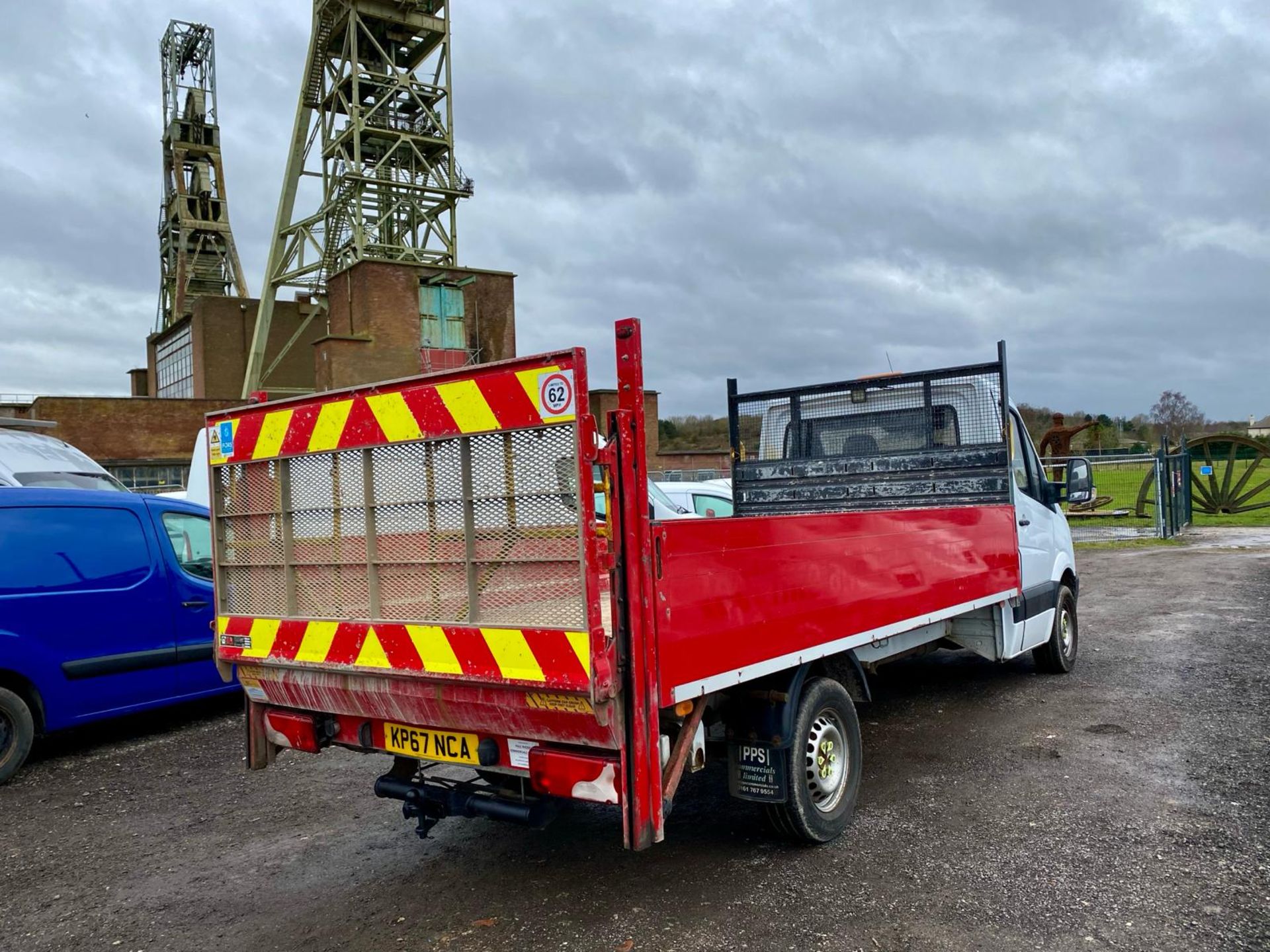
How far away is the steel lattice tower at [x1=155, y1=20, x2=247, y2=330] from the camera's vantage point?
47.8m

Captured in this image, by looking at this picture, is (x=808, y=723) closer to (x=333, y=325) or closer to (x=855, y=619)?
(x=855, y=619)

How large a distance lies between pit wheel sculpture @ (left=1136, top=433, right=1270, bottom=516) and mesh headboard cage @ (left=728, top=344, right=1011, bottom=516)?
21.3 m

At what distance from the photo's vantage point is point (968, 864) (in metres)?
4.09

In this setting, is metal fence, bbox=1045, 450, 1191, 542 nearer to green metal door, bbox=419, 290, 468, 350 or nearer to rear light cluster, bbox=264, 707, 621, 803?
rear light cluster, bbox=264, 707, 621, 803

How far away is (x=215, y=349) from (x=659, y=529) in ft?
141

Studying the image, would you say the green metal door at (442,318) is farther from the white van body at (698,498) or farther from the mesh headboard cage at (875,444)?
the mesh headboard cage at (875,444)

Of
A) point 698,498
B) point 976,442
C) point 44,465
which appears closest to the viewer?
point 976,442

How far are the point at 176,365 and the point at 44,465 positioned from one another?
41.7 m

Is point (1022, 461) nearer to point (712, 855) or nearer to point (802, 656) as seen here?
point (802, 656)

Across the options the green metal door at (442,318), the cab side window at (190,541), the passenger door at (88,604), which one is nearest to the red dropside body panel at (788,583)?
the passenger door at (88,604)

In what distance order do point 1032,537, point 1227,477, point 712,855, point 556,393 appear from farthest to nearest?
point 1227,477, point 1032,537, point 712,855, point 556,393

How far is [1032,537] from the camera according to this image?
7020 mm

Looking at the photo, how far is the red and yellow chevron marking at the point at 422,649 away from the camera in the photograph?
3.12 m

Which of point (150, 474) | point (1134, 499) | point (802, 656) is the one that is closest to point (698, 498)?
point (802, 656)
